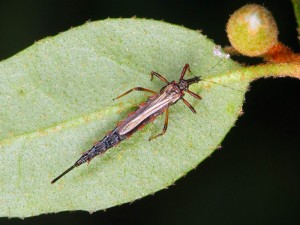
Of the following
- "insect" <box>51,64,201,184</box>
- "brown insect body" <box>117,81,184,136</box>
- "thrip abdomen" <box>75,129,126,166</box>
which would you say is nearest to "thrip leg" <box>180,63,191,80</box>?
"insect" <box>51,64,201,184</box>

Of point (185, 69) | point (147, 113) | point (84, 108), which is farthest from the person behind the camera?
point (147, 113)

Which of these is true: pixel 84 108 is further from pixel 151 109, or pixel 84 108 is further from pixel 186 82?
pixel 186 82

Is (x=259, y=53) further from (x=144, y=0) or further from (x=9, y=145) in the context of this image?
(x=144, y=0)

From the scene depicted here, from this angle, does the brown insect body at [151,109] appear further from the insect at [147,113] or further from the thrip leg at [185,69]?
the thrip leg at [185,69]

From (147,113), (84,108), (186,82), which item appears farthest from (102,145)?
(186,82)

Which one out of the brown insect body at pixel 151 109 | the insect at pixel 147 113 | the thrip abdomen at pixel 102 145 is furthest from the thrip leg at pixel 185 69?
the thrip abdomen at pixel 102 145

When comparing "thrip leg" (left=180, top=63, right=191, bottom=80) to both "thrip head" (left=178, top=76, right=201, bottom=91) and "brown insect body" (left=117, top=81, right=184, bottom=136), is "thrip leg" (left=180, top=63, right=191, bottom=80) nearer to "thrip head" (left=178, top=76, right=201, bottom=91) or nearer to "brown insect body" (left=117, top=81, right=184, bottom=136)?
"thrip head" (left=178, top=76, right=201, bottom=91)

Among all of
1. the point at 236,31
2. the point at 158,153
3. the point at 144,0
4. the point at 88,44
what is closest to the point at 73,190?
the point at 158,153
